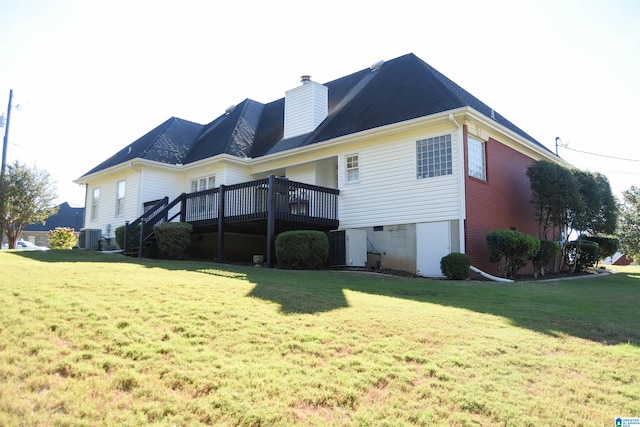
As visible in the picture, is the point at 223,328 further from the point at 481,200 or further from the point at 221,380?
the point at 481,200

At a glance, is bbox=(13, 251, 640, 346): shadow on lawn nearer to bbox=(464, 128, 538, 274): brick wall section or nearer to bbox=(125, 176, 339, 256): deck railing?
bbox=(464, 128, 538, 274): brick wall section

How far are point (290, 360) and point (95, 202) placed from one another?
→ 905 inches

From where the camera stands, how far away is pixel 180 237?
1631 centimetres

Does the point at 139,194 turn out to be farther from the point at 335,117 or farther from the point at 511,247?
the point at 511,247

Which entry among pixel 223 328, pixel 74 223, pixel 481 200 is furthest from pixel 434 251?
pixel 74 223

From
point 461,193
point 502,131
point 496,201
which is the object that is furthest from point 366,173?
point 502,131

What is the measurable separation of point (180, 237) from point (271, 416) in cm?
1333

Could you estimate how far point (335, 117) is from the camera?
722 inches

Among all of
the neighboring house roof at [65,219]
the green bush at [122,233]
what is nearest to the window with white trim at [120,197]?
the green bush at [122,233]

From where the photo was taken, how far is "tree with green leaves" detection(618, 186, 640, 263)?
24.8 meters

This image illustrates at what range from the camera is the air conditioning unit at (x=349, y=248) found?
14.8 metres

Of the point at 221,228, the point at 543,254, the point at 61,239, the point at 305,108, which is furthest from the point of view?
the point at 61,239

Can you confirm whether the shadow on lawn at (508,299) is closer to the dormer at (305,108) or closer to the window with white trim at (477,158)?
the window with white trim at (477,158)

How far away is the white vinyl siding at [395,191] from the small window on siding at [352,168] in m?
0.19
